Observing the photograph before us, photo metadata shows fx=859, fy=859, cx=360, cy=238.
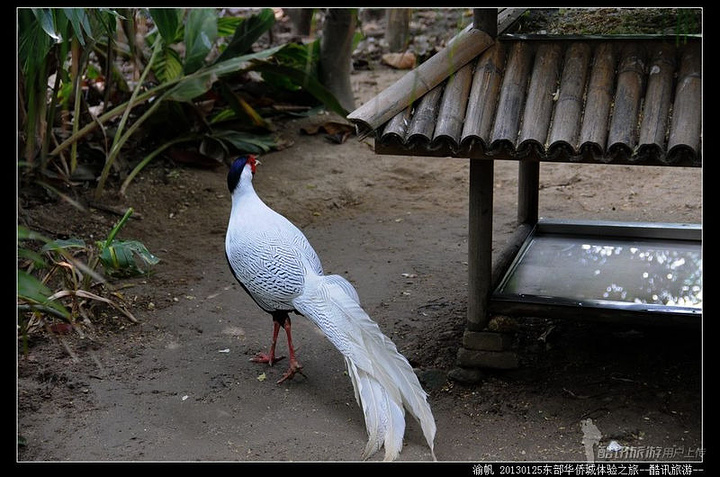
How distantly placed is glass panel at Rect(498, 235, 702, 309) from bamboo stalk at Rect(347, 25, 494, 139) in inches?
47.1

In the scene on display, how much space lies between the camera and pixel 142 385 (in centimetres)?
432

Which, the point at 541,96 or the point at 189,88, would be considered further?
the point at 189,88

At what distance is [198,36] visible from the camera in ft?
23.3

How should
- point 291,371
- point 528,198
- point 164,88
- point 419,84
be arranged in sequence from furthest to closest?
point 164,88, point 528,198, point 291,371, point 419,84

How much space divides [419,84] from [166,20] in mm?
3457

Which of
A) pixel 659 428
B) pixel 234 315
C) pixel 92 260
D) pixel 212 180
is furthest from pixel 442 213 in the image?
pixel 659 428

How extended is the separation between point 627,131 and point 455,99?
736mm

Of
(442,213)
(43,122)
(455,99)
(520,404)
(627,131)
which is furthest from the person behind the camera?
(442,213)

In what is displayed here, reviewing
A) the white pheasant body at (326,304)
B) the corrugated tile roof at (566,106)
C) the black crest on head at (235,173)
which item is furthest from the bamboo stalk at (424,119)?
the black crest on head at (235,173)

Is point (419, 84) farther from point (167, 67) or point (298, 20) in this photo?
point (298, 20)

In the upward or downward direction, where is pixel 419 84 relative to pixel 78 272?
upward

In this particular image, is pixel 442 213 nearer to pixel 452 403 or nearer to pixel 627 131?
pixel 452 403

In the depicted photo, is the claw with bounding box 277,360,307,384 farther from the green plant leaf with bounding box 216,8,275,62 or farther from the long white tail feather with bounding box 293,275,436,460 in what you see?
the green plant leaf with bounding box 216,8,275,62

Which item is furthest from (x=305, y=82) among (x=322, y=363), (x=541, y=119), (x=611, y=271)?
(x=541, y=119)
